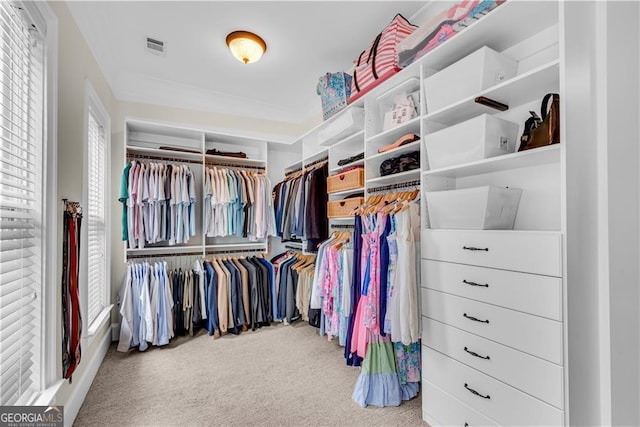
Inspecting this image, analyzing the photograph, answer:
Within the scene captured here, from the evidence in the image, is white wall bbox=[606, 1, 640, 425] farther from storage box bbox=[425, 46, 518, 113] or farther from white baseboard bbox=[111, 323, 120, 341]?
white baseboard bbox=[111, 323, 120, 341]

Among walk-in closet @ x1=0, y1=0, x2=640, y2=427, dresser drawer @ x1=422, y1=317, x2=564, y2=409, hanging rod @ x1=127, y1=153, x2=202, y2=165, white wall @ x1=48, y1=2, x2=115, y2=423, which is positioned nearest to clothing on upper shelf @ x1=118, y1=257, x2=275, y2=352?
walk-in closet @ x1=0, y1=0, x2=640, y2=427

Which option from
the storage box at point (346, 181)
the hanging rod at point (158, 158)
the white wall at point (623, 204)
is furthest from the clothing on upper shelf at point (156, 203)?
the white wall at point (623, 204)

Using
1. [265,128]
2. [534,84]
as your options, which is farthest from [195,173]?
[534,84]

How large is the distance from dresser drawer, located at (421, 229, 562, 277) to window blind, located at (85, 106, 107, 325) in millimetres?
2652

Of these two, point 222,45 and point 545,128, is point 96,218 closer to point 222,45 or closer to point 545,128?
point 222,45

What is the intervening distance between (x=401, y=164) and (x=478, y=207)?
0.75 m

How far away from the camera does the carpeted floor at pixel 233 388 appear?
5.77 feet

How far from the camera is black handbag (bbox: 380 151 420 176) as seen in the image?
1.99 metres

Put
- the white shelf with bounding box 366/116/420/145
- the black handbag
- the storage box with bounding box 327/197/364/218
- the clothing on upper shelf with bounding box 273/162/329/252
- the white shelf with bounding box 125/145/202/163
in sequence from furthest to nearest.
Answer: the white shelf with bounding box 125/145/202/163, the clothing on upper shelf with bounding box 273/162/329/252, the storage box with bounding box 327/197/364/218, the black handbag, the white shelf with bounding box 366/116/420/145

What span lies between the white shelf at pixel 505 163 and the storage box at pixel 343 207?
0.78 m

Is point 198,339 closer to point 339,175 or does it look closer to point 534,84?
point 339,175

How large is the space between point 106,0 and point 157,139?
1.48 metres

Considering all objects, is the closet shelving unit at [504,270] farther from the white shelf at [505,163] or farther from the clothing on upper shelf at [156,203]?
the clothing on upper shelf at [156,203]

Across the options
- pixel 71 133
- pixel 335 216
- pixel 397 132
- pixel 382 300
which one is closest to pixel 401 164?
pixel 397 132
